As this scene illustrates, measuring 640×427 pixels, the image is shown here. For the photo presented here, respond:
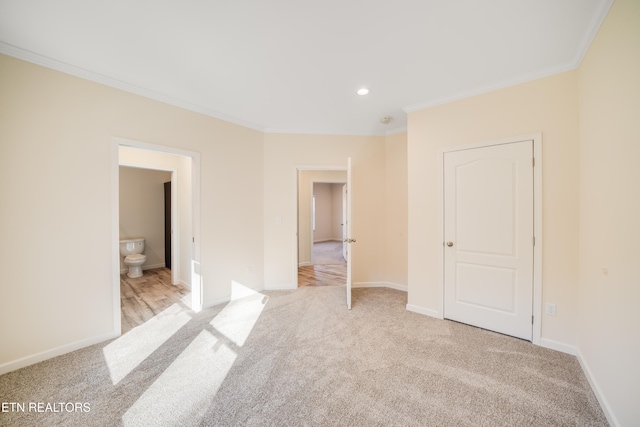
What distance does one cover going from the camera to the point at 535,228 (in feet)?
7.72

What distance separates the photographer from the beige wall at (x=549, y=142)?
2.19m

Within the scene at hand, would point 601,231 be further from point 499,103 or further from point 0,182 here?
point 0,182

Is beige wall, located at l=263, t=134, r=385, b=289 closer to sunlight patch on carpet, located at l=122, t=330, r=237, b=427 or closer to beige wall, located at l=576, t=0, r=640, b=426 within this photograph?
sunlight patch on carpet, located at l=122, t=330, r=237, b=427

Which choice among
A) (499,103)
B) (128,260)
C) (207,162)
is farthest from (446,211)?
(128,260)

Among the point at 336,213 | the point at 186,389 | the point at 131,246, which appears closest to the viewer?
the point at 186,389

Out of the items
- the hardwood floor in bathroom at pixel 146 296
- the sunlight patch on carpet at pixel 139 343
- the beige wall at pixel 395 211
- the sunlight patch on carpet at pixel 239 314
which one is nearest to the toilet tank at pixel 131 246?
the hardwood floor in bathroom at pixel 146 296

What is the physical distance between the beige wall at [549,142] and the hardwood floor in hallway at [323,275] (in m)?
2.02

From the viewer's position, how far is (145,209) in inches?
214

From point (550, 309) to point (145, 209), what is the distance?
23.0 feet

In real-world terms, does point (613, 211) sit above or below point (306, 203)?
below

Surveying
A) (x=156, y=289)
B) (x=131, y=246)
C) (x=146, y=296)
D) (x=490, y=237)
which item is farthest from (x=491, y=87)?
(x=131, y=246)

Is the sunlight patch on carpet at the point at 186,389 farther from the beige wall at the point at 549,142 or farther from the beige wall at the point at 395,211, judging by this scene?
the beige wall at the point at 395,211

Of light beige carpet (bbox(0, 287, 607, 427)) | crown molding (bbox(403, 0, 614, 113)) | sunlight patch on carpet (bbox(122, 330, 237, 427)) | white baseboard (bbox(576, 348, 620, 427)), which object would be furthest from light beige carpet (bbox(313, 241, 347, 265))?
white baseboard (bbox(576, 348, 620, 427))

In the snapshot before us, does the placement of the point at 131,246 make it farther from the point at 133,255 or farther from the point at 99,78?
the point at 99,78
